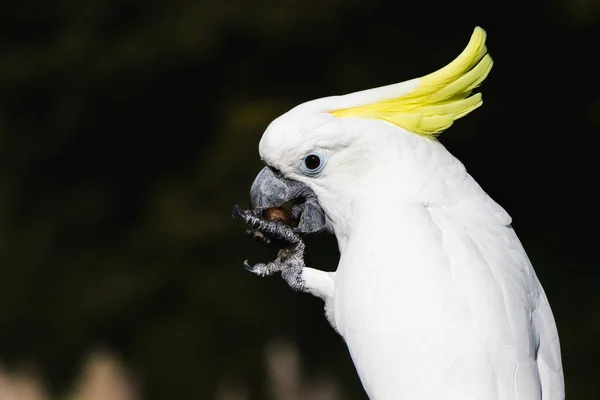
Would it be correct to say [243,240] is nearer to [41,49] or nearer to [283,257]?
[41,49]

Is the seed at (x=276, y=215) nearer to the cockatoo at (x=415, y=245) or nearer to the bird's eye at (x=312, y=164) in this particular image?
the cockatoo at (x=415, y=245)

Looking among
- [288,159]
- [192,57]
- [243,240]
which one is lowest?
[243,240]

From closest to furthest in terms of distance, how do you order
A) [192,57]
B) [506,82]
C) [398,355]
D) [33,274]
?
1. [398,355]
2. [506,82]
3. [192,57]
4. [33,274]

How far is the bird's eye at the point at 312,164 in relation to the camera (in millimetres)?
1814

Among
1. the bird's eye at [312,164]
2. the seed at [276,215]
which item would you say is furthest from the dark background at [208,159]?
the bird's eye at [312,164]

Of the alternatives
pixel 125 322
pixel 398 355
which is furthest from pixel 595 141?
pixel 398 355

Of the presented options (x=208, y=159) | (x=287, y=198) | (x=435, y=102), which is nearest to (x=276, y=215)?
(x=287, y=198)

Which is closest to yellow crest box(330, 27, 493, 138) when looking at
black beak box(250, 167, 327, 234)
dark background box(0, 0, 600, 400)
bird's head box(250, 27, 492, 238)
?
bird's head box(250, 27, 492, 238)

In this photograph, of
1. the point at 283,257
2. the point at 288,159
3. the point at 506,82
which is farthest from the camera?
the point at 506,82

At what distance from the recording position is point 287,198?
1.89 m

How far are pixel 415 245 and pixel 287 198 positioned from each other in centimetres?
30

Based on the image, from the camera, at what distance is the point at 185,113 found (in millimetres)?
4406

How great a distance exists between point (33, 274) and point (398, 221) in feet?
10.7

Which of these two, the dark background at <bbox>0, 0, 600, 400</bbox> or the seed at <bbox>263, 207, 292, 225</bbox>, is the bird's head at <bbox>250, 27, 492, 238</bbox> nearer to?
the seed at <bbox>263, 207, 292, 225</bbox>
